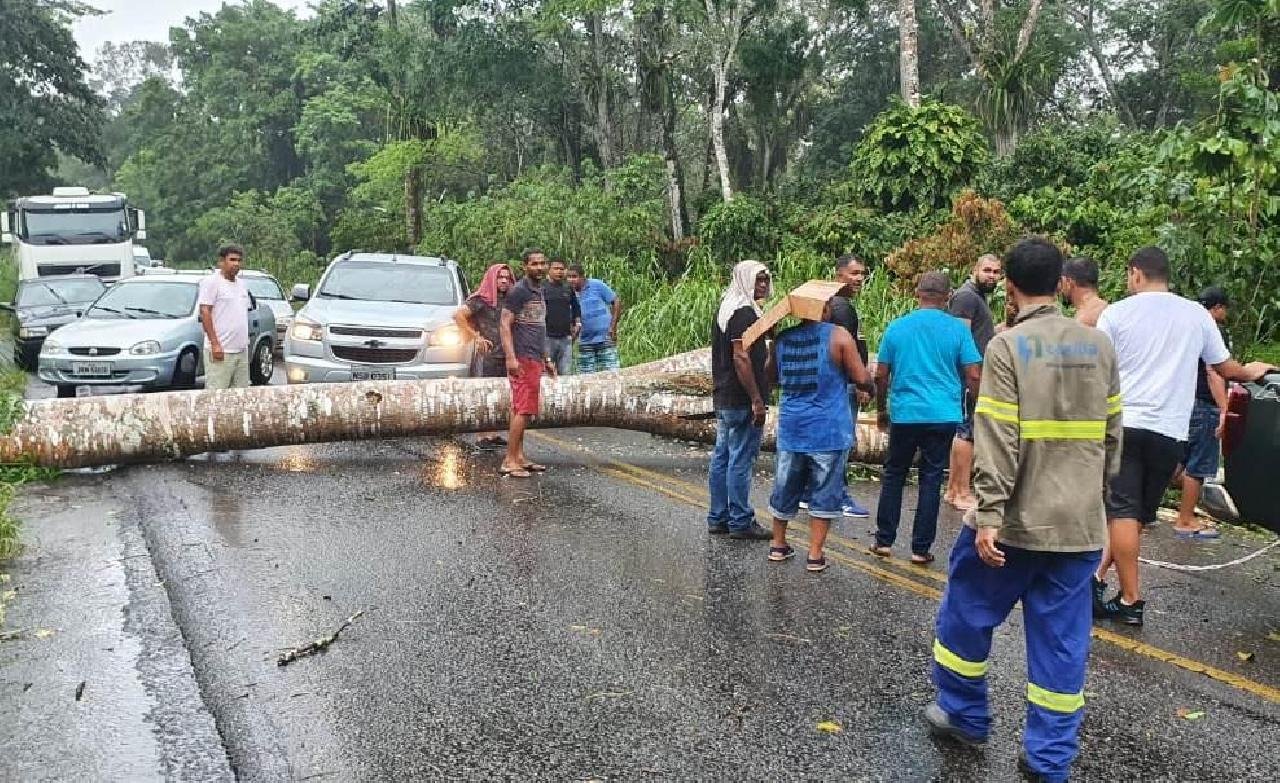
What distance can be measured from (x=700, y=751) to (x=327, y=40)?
46.8 m

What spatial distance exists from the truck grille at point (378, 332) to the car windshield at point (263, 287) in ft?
27.0

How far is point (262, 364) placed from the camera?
1489 cm

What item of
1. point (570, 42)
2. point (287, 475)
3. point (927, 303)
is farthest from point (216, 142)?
point (927, 303)

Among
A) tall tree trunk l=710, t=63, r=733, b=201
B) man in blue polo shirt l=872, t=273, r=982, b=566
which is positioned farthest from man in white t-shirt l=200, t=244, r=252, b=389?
tall tree trunk l=710, t=63, r=733, b=201

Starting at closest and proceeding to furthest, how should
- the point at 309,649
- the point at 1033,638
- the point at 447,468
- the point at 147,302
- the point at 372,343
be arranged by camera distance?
the point at 1033,638
the point at 309,649
the point at 447,468
the point at 372,343
the point at 147,302

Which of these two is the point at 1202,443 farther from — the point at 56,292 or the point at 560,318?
the point at 56,292

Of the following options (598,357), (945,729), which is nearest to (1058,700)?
(945,729)

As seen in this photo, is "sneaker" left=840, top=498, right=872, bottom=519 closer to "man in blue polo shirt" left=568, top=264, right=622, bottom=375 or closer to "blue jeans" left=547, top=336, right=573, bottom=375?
"blue jeans" left=547, top=336, right=573, bottom=375

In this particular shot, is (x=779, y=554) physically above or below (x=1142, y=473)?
below

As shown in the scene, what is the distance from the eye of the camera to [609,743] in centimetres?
434

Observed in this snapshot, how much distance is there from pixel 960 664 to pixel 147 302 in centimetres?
1291

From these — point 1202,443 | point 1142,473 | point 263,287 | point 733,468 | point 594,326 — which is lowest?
point 733,468

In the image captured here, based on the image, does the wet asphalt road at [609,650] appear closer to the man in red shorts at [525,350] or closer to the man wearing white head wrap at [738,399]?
the man wearing white head wrap at [738,399]

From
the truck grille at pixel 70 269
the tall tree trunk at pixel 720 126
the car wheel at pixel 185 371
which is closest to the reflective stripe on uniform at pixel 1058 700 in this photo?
the car wheel at pixel 185 371
